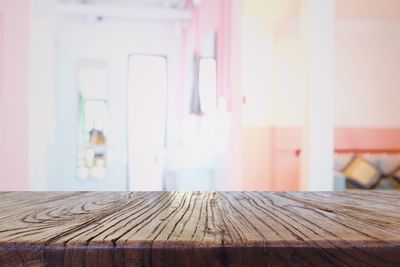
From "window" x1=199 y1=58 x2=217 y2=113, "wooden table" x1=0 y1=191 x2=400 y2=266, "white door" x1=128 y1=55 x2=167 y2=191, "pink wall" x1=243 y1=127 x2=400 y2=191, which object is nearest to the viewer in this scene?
"wooden table" x1=0 y1=191 x2=400 y2=266

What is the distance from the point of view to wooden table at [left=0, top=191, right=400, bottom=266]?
0.41 meters

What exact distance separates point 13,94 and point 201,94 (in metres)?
2.22

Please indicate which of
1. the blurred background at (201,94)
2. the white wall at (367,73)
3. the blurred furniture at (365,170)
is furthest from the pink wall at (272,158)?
the white wall at (367,73)

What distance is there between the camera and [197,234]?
1.49 feet

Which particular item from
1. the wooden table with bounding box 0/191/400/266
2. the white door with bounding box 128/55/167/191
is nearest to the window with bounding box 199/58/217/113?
the white door with bounding box 128/55/167/191

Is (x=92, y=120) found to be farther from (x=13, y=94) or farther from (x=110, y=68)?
(x=13, y=94)

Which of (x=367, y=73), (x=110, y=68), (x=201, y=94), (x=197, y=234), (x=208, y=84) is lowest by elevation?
(x=197, y=234)

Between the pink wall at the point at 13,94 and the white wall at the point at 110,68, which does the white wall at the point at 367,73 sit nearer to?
the white wall at the point at 110,68

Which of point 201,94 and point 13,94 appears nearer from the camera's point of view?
point 13,94

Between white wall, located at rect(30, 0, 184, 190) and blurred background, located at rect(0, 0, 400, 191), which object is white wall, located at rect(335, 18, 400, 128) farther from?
white wall, located at rect(30, 0, 184, 190)

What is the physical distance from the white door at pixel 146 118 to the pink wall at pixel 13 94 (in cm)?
335

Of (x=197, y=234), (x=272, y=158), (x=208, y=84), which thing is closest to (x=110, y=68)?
(x=208, y=84)

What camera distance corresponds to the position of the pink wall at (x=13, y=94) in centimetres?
291

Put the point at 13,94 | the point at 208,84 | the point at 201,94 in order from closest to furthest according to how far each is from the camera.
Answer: the point at 13,94, the point at 208,84, the point at 201,94
